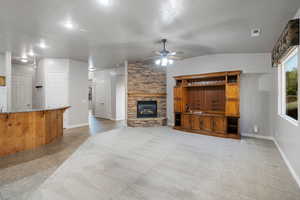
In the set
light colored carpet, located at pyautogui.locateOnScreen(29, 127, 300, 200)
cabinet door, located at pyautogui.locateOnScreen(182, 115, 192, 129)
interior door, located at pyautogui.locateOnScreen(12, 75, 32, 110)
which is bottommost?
light colored carpet, located at pyautogui.locateOnScreen(29, 127, 300, 200)

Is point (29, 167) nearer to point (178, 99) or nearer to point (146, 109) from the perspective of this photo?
point (146, 109)

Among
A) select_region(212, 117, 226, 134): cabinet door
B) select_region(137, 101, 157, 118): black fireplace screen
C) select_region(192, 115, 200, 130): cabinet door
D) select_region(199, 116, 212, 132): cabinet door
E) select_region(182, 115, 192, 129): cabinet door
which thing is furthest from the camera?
select_region(137, 101, 157, 118): black fireplace screen

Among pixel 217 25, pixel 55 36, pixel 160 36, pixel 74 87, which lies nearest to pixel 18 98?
pixel 74 87

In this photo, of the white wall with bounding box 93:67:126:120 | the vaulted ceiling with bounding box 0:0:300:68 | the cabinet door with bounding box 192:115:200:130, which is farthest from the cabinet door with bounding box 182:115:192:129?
the white wall with bounding box 93:67:126:120

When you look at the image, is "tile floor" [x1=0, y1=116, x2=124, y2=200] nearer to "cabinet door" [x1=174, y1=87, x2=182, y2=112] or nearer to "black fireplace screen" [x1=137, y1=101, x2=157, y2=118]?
"black fireplace screen" [x1=137, y1=101, x2=157, y2=118]

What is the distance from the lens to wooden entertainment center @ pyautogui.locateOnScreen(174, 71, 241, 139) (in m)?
4.51

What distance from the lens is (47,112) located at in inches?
158

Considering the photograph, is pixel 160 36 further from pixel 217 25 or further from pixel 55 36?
pixel 55 36

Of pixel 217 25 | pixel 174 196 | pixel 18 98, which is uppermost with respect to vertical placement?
pixel 217 25

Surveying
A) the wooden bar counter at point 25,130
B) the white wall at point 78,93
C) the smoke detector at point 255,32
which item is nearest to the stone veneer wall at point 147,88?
the white wall at point 78,93

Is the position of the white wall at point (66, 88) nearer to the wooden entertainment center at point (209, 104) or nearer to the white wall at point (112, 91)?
the white wall at point (112, 91)

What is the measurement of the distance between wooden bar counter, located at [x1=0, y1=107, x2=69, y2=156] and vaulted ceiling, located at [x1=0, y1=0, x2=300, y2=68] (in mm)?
1884

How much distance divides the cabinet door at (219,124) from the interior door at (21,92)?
737cm

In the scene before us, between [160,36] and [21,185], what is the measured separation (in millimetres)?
3686
